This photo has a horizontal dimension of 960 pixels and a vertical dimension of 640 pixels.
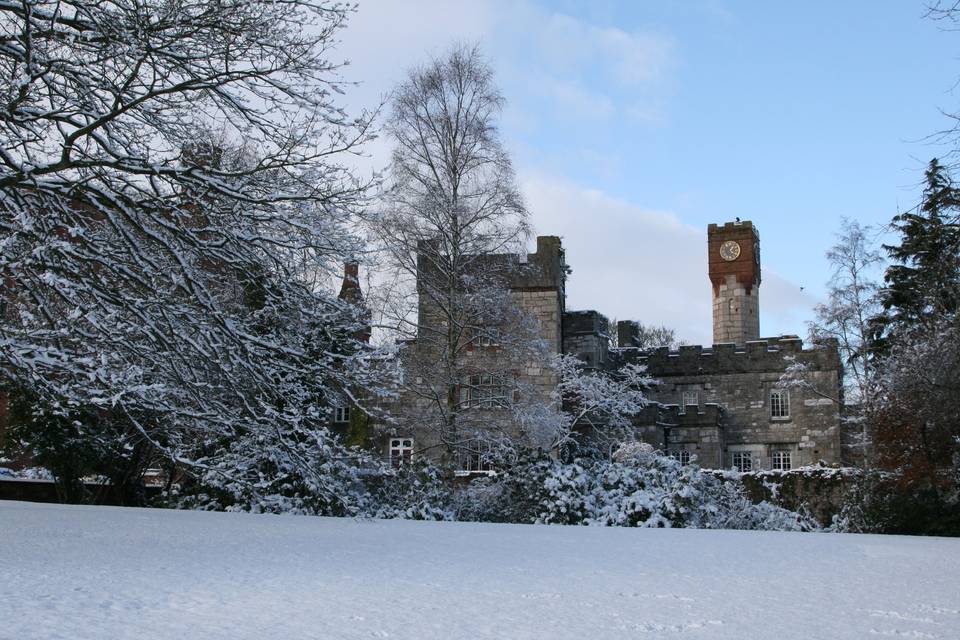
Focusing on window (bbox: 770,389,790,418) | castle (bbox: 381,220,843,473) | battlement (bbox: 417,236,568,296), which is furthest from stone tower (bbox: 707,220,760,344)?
battlement (bbox: 417,236,568,296)

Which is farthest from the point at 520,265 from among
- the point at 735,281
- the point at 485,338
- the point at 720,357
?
the point at 735,281

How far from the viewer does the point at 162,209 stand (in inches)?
313

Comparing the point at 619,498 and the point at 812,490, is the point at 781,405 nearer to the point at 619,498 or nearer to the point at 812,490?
the point at 812,490

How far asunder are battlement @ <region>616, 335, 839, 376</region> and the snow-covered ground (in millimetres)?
25457

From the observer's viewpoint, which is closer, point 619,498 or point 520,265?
point 619,498

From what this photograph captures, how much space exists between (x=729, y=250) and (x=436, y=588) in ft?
116

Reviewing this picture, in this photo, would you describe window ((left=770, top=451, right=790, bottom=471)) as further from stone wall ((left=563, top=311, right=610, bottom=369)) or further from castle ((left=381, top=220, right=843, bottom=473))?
stone wall ((left=563, top=311, right=610, bottom=369))

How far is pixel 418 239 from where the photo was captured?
725 inches

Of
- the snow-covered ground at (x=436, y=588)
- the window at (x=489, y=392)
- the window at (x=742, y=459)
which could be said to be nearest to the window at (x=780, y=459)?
the window at (x=742, y=459)

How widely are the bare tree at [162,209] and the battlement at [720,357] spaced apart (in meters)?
24.5

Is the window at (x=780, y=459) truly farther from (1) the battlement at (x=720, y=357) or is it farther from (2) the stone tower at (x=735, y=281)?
(2) the stone tower at (x=735, y=281)

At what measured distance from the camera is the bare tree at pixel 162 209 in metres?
6.90

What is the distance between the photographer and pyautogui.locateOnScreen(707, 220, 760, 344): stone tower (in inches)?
1453

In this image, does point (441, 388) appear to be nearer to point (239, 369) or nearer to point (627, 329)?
point (239, 369)
